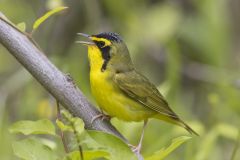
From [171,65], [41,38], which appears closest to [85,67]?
[41,38]

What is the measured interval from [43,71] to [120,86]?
1.52 m

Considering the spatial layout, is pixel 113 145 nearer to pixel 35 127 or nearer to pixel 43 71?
pixel 35 127

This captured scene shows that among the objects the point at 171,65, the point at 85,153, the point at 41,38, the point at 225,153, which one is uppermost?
the point at 41,38

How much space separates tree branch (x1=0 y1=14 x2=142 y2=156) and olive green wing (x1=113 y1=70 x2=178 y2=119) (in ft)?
4.61

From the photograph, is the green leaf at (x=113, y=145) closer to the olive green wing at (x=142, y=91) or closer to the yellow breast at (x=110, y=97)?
the yellow breast at (x=110, y=97)

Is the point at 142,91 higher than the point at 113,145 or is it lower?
higher

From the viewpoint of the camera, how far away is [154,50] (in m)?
7.61

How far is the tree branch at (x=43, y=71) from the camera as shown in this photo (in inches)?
100

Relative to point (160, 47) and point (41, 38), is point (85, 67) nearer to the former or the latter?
point (41, 38)

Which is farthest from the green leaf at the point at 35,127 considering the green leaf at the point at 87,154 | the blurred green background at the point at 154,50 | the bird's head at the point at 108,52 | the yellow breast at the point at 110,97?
the blurred green background at the point at 154,50

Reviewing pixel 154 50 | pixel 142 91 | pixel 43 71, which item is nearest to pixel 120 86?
pixel 142 91

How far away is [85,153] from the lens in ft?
7.47

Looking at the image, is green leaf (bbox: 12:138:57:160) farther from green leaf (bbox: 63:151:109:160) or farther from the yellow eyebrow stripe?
the yellow eyebrow stripe

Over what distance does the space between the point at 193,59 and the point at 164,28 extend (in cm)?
104
